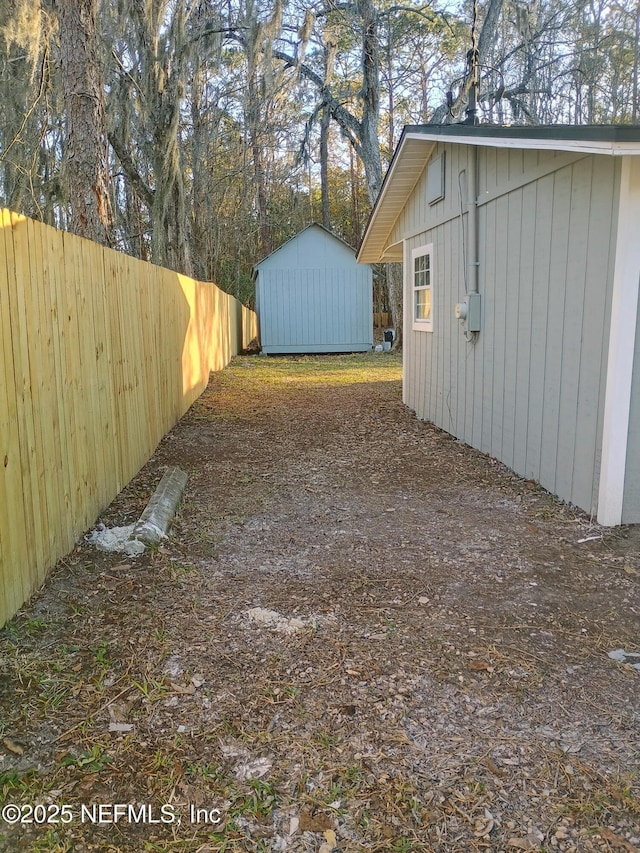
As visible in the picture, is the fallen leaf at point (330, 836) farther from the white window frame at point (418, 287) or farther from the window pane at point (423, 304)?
the window pane at point (423, 304)

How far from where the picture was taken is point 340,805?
70.7 inches

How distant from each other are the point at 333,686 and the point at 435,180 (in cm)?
619

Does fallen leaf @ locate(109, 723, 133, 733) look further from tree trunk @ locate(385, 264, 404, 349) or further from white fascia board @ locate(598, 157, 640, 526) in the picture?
tree trunk @ locate(385, 264, 404, 349)

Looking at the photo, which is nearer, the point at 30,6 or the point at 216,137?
the point at 30,6

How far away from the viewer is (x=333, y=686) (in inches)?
94.1

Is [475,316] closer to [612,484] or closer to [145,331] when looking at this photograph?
[612,484]

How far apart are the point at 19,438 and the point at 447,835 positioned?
236 cm

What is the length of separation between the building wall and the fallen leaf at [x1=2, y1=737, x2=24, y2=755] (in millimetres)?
3570

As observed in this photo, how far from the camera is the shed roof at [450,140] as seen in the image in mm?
3387

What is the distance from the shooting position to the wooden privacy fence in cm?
279

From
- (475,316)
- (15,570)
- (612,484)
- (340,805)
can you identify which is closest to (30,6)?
(475,316)

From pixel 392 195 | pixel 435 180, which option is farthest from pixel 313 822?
pixel 392 195

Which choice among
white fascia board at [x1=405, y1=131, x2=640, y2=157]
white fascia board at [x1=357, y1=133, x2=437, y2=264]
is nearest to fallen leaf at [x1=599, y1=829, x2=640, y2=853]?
white fascia board at [x1=405, y1=131, x2=640, y2=157]

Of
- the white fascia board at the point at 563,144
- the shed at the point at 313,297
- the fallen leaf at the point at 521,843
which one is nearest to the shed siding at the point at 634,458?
the white fascia board at the point at 563,144
